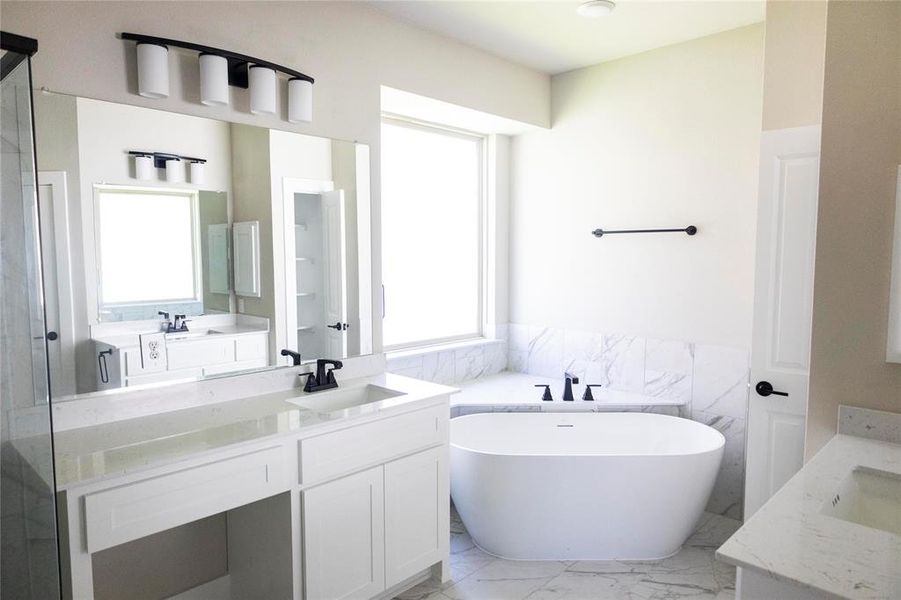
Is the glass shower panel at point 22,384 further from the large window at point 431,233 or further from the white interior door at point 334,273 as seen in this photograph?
the large window at point 431,233

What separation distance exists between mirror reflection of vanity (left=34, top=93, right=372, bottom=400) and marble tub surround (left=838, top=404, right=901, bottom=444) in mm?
2045

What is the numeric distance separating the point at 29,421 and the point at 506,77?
10.4ft

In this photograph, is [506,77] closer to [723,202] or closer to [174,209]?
[723,202]

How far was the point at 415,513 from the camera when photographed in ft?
8.44

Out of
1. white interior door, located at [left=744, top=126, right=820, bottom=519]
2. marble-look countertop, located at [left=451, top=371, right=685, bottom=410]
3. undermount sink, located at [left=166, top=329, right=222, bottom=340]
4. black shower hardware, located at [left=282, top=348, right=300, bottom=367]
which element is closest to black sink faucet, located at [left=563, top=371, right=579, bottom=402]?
marble-look countertop, located at [left=451, top=371, right=685, bottom=410]

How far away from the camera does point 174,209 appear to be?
2328 millimetres

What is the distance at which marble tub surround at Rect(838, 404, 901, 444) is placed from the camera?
6.00 feet

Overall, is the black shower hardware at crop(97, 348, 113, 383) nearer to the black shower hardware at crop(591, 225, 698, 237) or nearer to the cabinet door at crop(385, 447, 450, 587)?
the cabinet door at crop(385, 447, 450, 587)

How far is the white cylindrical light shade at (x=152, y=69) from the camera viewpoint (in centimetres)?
214

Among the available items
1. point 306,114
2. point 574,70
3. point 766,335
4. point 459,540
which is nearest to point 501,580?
point 459,540

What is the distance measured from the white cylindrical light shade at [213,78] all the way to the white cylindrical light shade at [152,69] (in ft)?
0.46

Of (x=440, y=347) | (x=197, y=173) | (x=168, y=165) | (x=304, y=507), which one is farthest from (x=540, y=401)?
(x=168, y=165)

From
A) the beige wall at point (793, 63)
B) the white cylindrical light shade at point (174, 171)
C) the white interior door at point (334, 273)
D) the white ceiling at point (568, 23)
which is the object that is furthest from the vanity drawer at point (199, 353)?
the beige wall at point (793, 63)

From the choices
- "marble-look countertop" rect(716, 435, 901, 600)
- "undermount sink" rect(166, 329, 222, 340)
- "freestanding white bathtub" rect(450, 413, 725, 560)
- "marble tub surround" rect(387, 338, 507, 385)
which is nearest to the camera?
"marble-look countertop" rect(716, 435, 901, 600)
